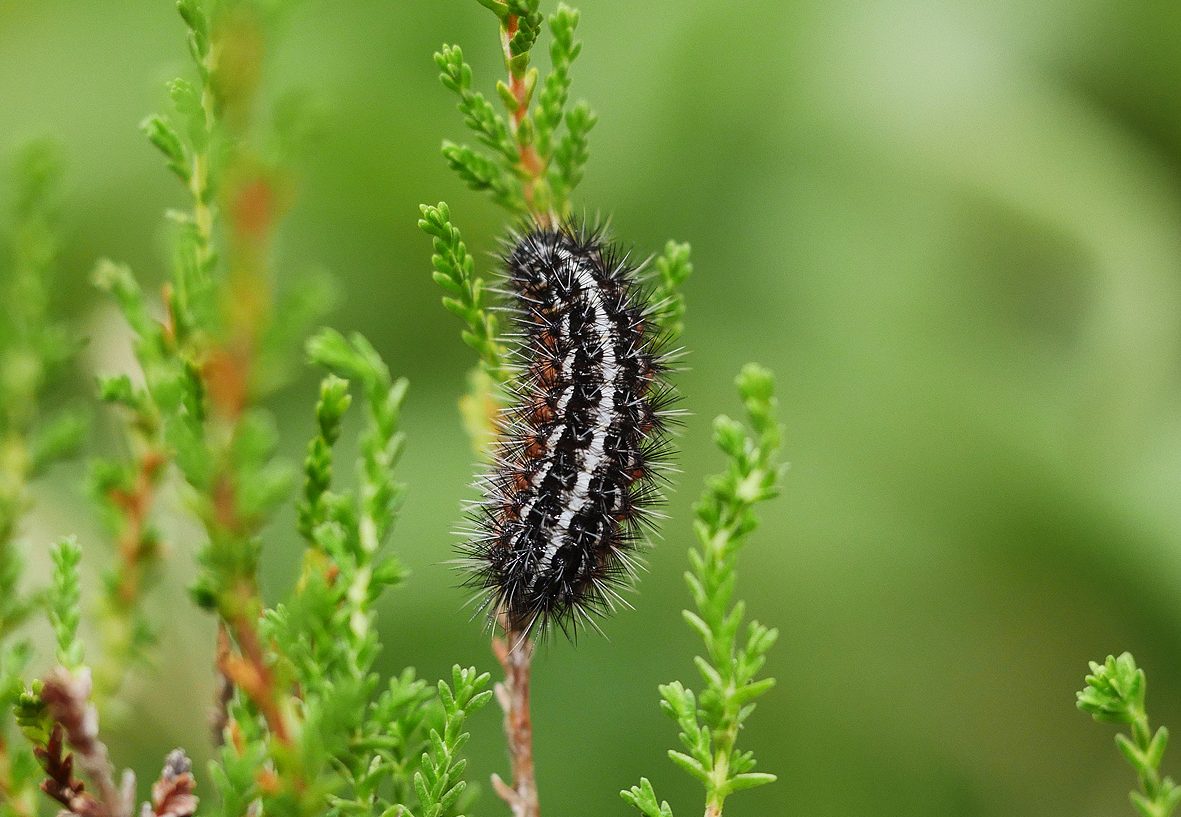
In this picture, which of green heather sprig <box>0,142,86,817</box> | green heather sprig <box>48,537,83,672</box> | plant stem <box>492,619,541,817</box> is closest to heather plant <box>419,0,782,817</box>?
plant stem <box>492,619,541,817</box>

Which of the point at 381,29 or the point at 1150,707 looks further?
the point at 381,29

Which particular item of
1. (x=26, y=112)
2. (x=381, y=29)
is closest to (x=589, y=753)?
(x=381, y=29)

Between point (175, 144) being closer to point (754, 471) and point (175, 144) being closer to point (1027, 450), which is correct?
point (754, 471)

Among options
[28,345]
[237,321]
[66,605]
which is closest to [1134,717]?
[237,321]

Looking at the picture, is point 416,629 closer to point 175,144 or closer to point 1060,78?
point 175,144

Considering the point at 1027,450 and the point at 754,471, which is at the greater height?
the point at 1027,450

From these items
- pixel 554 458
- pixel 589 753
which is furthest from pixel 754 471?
pixel 589 753

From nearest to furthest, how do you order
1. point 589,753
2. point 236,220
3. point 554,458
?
1. point 236,220
2. point 554,458
3. point 589,753

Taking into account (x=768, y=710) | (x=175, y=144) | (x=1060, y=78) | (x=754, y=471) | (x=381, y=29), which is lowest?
(x=754, y=471)

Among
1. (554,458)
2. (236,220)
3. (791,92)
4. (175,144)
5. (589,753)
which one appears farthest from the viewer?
(791,92)

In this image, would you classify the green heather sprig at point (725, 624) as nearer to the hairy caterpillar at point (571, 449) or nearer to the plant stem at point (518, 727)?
the plant stem at point (518, 727)
